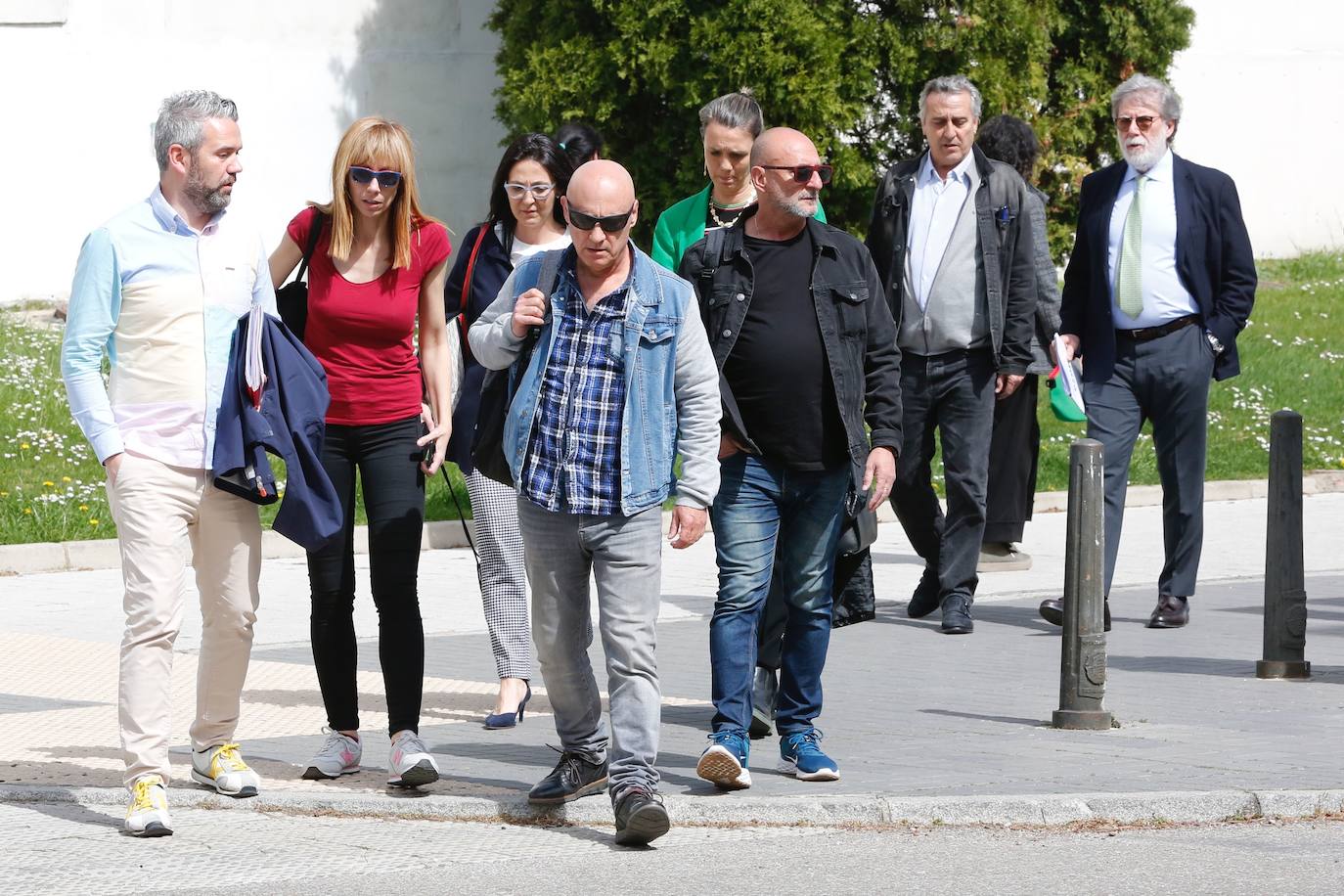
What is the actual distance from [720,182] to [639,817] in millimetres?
2777

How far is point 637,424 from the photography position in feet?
19.1

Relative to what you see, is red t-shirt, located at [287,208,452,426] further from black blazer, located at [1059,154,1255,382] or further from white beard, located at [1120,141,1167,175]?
white beard, located at [1120,141,1167,175]

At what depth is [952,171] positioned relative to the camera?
953cm

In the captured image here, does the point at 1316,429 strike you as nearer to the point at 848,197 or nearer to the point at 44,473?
the point at 848,197

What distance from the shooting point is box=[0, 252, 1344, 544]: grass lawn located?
1288cm

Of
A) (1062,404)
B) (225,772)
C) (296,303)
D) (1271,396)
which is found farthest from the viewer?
(1271,396)

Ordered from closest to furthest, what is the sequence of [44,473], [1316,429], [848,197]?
[44,473] < [1316,429] < [848,197]

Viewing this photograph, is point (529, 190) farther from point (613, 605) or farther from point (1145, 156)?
point (1145, 156)

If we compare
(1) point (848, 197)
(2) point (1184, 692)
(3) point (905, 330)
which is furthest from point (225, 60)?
(2) point (1184, 692)

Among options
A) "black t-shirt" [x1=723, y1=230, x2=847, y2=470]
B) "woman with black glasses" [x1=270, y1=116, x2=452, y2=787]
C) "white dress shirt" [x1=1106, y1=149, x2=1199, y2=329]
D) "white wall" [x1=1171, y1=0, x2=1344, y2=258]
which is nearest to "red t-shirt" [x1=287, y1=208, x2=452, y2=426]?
"woman with black glasses" [x1=270, y1=116, x2=452, y2=787]

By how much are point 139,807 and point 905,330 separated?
4701 millimetres

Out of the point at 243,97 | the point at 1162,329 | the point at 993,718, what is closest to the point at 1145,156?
the point at 1162,329

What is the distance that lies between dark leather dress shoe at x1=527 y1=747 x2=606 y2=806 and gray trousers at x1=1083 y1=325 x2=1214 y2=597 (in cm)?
391

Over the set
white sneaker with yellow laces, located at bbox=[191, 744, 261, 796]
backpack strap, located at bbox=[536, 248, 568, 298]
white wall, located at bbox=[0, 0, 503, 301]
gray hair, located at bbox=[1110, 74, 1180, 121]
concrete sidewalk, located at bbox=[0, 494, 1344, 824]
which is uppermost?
white wall, located at bbox=[0, 0, 503, 301]
